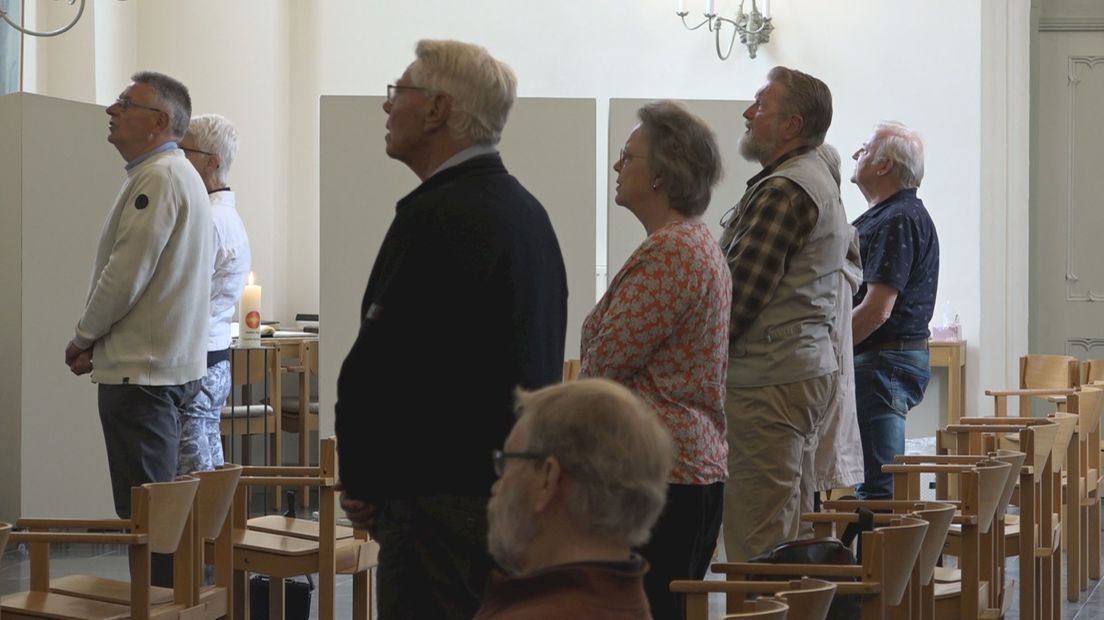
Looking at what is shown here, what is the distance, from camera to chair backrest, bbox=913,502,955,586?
2.83 metres

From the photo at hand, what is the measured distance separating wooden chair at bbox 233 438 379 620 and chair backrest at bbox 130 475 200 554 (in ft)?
1.84

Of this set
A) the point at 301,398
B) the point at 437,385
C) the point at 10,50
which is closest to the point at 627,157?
the point at 437,385

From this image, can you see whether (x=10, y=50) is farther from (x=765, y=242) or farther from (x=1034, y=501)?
(x=1034, y=501)

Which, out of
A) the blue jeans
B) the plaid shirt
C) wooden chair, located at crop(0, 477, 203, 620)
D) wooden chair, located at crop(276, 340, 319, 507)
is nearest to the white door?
wooden chair, located at crop(276, 340, 319, 507)

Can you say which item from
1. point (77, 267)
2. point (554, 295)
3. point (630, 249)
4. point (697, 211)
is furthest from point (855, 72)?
point (554, 295)

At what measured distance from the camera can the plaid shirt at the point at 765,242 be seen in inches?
125

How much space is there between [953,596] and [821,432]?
20.4 inches

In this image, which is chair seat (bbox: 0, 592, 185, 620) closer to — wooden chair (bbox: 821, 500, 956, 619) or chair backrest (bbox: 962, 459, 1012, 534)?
wooden chair (bbox: 821, 500, 956, 619)

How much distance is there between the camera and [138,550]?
2949 mm

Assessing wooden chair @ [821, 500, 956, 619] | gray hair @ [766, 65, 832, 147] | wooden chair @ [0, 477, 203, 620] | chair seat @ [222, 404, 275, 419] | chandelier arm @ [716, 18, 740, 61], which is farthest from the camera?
chandelier arm @ [716, 18, 740, 61]

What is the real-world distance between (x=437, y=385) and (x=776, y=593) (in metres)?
0.60

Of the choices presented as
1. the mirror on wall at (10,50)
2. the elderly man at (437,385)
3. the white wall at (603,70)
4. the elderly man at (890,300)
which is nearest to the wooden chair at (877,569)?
the elderly man at (437,385)

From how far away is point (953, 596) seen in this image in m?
3.53

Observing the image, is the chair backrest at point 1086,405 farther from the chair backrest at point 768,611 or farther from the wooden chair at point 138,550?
the chair backrest at point 768,611
